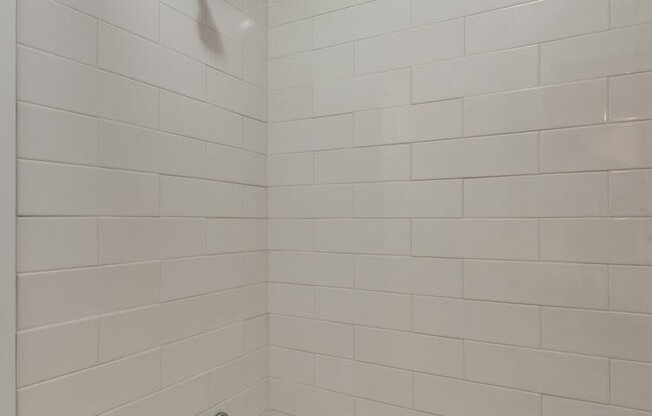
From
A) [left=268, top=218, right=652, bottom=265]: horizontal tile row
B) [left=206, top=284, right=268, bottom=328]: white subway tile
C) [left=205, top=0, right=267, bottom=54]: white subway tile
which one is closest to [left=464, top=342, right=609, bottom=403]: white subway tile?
[left=268, top=218, right=652, bottom=265]: horizontal tile row

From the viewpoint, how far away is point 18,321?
27.9 inches

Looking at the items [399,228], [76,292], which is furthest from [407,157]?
[76,292]

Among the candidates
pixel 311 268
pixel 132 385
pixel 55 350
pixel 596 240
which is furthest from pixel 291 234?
pixel 596 240

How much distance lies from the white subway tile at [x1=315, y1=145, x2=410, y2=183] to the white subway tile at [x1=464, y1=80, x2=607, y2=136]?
0.65ft

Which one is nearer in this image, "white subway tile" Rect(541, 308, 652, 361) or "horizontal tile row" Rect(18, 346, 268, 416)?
"horizontal tile row" Rect(18, 346, 268, 416)

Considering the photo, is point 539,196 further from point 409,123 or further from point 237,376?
point 237,376

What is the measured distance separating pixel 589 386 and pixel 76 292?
3.78ft

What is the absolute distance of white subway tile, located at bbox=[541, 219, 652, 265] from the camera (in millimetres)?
892

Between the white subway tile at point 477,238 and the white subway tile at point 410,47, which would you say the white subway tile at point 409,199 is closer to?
the white subway tile at point 477,238

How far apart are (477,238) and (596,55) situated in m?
0.51

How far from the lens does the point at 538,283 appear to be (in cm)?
98

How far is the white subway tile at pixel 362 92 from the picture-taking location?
1.16 meters

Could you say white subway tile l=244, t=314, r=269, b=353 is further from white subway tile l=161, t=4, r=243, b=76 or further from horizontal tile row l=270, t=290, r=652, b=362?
white subway tile l=161, t=4, r=243, b=76

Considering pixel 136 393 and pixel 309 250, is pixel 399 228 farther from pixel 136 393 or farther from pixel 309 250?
pixel 136 393
